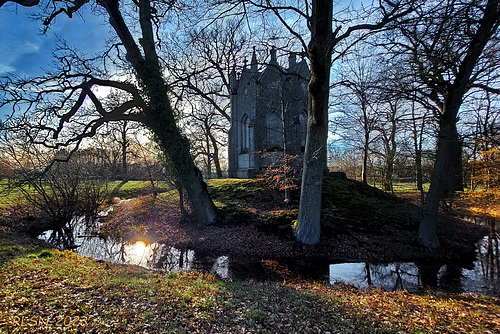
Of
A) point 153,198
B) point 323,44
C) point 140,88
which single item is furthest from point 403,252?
point 153,198

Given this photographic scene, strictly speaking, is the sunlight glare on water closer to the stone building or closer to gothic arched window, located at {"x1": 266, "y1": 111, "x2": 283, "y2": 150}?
the stone building

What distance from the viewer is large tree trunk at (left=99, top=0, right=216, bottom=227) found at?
386 inches

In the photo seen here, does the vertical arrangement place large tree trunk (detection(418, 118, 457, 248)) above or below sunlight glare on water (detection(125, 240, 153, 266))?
above

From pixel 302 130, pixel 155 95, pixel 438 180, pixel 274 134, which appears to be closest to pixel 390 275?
pixel 438 180

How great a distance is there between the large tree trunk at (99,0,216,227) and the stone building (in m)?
6.46

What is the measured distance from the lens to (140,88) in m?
10.2

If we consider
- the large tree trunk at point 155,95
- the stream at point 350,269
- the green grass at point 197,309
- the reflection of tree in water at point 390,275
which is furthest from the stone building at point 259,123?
the green grass at point 197,309

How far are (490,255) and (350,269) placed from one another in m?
6.17

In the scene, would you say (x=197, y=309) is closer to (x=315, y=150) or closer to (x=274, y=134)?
(x=315, y=150)

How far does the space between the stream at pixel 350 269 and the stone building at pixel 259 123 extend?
28.1 ft

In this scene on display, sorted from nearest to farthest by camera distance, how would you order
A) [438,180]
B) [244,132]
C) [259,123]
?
1. [438,180]
2. [259,123]
3. [244,132]

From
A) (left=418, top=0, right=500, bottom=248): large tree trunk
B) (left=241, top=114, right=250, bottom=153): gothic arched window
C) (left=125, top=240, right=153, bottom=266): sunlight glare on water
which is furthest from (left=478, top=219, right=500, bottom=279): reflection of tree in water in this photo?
(left=241, top=114, right=250, bottom=153): gothic arched window

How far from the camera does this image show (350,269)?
798 centimetres

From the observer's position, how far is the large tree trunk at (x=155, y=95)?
9.80 metres
